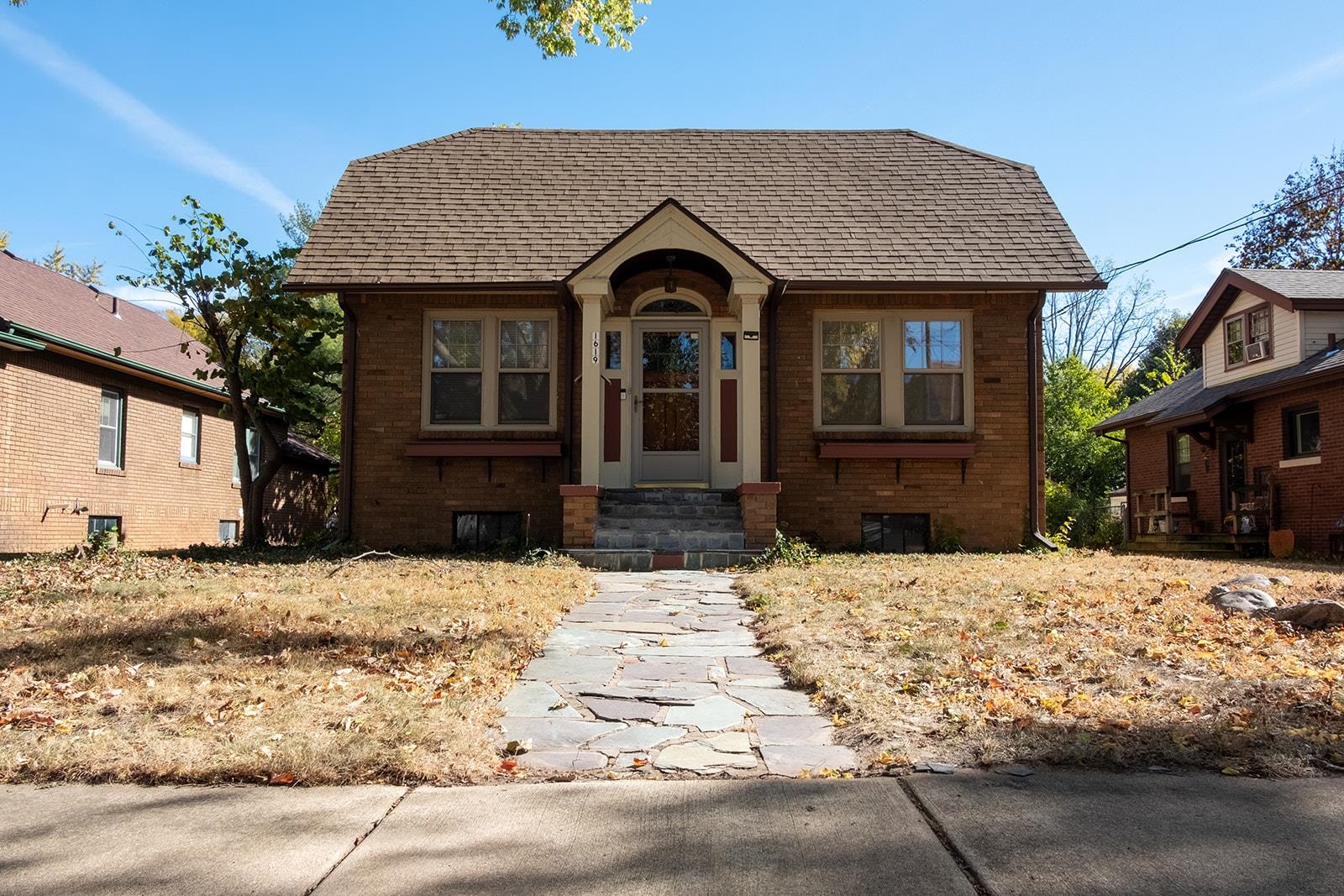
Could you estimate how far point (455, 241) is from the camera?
493 inches

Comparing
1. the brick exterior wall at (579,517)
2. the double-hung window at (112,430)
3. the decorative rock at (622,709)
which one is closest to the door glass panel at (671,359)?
the brick exterior wall at (579,517)

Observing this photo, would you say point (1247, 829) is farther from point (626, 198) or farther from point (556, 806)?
point (626, 198)

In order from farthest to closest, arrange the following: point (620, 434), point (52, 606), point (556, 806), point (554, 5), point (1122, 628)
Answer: point (620, 434) → point (554, 5) → point (52, 606) → point (1122, 628) → point (556, 806)

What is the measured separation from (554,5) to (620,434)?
496 centimetres

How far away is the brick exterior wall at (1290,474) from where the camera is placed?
1572 cm

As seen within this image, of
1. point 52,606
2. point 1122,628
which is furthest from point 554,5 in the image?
point 1122,628

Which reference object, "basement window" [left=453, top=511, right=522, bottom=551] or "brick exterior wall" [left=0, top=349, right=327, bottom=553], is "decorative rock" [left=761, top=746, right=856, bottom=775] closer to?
"basement window" [left=453, top=511, right=522, bottom=551]

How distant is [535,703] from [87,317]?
16752 mm

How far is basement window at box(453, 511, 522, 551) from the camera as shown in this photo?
12.2 metres

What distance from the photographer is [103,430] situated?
1703cm

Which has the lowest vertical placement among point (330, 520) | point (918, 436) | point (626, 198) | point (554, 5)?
point (330, 520)

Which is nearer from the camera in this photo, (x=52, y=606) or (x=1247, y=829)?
(x=1247, y=829)

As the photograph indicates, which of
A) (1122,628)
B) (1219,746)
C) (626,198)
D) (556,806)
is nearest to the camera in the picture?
(556,806)

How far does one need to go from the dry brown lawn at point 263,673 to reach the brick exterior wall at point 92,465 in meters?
7.91
